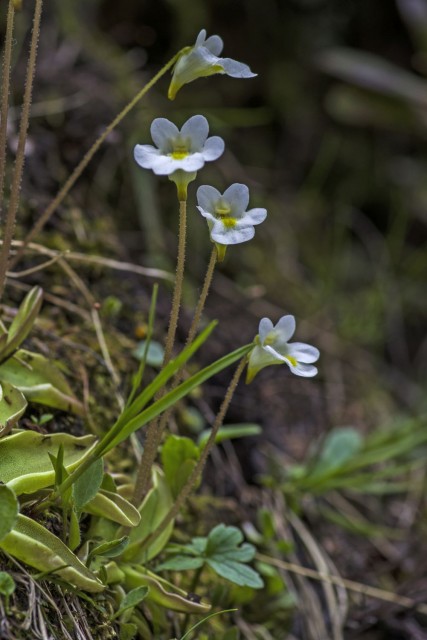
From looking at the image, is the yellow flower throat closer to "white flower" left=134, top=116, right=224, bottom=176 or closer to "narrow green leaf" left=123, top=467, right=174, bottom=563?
"white flower" left=134, top=116, right=224, bottom=176

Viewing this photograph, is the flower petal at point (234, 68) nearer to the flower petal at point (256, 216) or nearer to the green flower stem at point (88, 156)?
the green flower stem at point (88, 156)

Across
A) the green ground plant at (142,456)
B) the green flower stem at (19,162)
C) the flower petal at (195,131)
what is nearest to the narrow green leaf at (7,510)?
the green ground plant at (142,456)

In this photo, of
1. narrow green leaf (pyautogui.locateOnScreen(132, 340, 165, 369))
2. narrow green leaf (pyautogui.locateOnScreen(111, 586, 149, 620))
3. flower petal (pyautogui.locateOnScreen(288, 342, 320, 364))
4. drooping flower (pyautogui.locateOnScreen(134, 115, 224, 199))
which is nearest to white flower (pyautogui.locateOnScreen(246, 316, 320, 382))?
flower petal (pyautogui.locateOnScreen(288, 342, 320, 364))

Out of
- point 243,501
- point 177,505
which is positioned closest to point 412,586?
point 243,501

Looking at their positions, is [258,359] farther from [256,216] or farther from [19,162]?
[19,162]

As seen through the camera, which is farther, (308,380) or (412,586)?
(308,380)

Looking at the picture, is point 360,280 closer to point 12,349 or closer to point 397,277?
point 397,277
